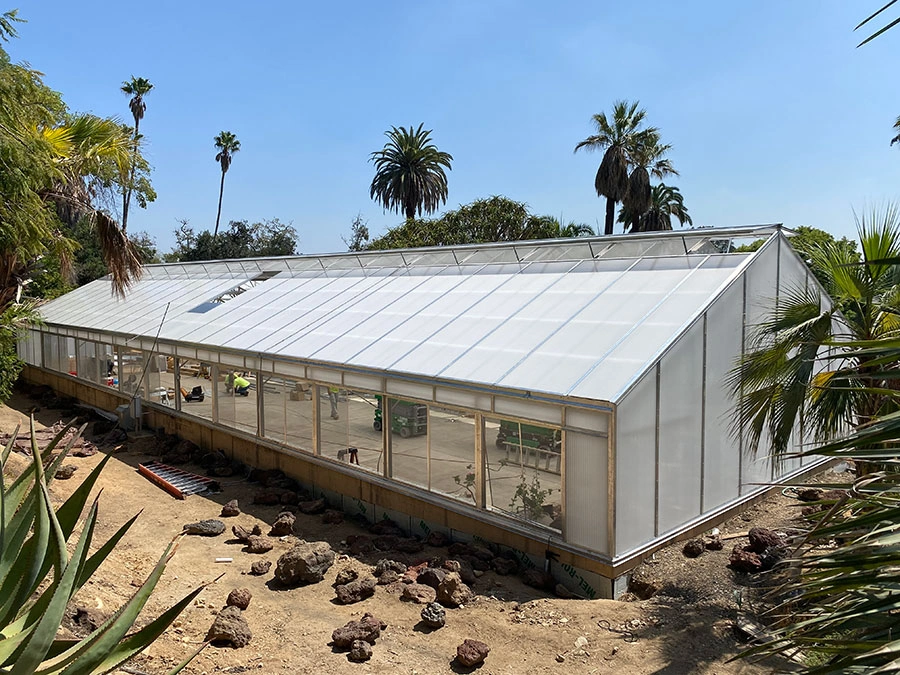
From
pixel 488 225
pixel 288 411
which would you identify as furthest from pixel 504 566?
pixel 488 225

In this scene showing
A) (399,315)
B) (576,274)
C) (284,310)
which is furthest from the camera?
(284,310)

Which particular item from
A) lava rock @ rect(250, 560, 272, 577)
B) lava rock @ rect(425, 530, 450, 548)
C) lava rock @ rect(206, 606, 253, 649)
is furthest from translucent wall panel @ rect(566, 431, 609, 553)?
lava rock @ rect(250, 560, 272, 577)

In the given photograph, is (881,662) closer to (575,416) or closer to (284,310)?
(575,416)

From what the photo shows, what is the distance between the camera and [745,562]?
9852 mm

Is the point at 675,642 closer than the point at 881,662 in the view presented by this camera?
Answer: No

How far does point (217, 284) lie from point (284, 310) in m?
7.30

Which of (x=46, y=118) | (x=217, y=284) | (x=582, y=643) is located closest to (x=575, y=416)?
(x=582, y=643)

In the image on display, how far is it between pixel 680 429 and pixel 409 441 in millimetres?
4876

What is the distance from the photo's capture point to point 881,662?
2191mm

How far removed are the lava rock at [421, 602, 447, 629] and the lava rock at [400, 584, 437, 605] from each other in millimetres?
625

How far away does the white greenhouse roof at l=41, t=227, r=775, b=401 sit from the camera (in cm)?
1091

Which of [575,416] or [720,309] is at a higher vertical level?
[720,309]

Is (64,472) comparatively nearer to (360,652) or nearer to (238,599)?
(238,599)

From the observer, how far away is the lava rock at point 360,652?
7.86 meters
